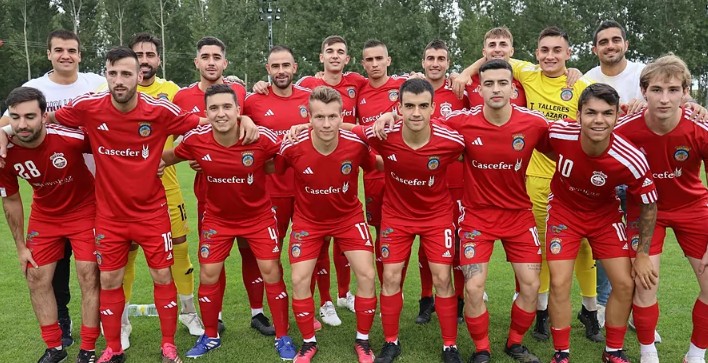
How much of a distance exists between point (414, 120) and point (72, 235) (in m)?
2.93

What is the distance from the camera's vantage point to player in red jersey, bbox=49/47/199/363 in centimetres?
436

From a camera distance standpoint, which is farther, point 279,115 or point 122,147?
point 279,115

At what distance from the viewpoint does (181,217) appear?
209 inches

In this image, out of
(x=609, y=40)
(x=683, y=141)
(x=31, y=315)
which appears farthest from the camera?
(x=31, y=315)

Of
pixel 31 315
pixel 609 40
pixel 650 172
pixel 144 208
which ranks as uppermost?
pixel 609 40

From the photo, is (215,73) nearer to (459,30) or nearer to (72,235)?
(72,235)

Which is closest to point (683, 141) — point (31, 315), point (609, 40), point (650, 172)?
point (650, 172)

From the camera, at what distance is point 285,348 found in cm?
471

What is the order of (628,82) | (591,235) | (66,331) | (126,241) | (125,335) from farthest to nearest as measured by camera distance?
(628,82) → (66,331) → (125,335) → (126,241) → (591,235)

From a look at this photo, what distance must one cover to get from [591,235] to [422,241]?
52.7 inches

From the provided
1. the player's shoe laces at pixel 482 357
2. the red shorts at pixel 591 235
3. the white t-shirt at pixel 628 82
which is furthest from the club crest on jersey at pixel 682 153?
the player's shoe laces at pixel 482 357

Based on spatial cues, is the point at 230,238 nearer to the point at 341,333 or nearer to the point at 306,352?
the point at 306,352

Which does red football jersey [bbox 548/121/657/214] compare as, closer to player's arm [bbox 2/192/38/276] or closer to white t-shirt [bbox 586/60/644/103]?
white t-shirt [bbox 586/60/644/103]

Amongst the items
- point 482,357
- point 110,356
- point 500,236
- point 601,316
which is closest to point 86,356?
point 110,356
